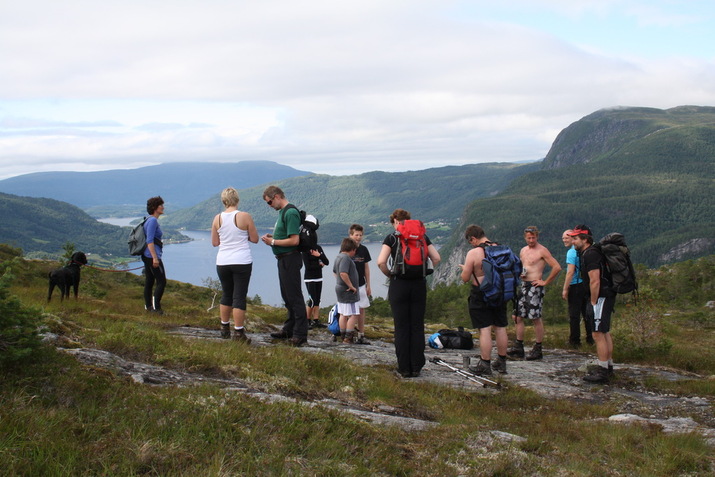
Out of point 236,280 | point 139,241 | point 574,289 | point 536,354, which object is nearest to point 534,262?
point 574,289

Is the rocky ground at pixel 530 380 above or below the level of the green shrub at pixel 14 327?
below

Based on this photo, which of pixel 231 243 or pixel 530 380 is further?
pixel 530 380

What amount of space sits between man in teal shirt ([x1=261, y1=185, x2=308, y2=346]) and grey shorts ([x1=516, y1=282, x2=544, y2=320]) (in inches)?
194

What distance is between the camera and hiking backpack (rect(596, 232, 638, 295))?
379 inches

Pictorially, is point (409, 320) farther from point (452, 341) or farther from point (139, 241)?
point (139, 241)

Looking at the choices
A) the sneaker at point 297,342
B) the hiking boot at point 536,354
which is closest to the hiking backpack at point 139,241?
the sneaker at point 297,342

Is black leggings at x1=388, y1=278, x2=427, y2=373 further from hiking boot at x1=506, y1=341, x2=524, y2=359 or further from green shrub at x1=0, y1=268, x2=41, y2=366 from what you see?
green shrub at x1=0, y1=268, x2=41, y2=366

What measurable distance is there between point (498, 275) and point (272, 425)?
229 inches

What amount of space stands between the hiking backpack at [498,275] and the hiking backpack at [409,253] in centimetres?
123

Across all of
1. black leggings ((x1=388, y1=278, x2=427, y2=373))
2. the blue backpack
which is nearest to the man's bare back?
black leggings ((x1=388, y1=278, x2=427, y2=373))

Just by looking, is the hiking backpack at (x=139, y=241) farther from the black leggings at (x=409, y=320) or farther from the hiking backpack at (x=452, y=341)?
the hiking backpack at (x=452, y=341)

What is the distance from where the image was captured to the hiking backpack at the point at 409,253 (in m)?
9.04

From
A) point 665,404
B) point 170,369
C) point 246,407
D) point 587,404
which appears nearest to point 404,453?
point 246,407

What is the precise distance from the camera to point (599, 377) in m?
9.97
